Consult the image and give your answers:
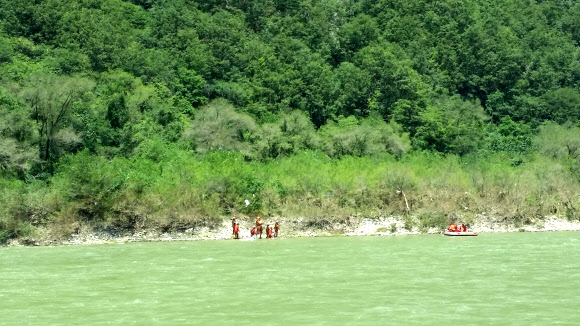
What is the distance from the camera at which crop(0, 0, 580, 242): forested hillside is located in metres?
45.8

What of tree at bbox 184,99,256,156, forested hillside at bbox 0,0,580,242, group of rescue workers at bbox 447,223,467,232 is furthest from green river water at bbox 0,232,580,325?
tree at bbox 184,99,256,156

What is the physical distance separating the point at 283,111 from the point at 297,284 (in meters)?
42.9

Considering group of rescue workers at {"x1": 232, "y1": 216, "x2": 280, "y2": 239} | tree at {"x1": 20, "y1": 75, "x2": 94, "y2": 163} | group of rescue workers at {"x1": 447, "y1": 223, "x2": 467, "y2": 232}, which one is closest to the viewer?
group of rescue workers at {"x1": 232, "y1": 216, "x2": 280, "y2": 239}

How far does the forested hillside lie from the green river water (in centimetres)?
775

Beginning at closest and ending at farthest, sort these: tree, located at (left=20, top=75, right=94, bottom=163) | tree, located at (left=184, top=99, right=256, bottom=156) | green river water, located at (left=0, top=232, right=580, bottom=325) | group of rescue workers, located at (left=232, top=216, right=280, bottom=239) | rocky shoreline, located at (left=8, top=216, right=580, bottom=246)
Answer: green river water, located at (left=0, top=232, right=580, bottom=325), rocky shoreline, located at (left=8, top=216, right=580, bottom=246), group of rescue workers, located at (left=232, top=216, right=280, bottom=239), tree, located at (left=20, top=75, right=94, bottom=163), tree, located at (left=184, top=99, right=256, bottom=156)

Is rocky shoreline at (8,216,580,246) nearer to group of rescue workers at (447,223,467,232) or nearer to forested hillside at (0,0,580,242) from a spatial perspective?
forested hillside at (0,0,580,242)

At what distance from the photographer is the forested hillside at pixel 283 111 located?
45.8 meters

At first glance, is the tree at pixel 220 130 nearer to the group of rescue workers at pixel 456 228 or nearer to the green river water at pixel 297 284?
the group of rescue workers at pixel 456 228

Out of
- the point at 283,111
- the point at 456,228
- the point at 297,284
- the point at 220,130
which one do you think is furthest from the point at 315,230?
the point at 283,111

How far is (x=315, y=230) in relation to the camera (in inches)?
1791

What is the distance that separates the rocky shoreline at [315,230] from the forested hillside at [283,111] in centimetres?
60

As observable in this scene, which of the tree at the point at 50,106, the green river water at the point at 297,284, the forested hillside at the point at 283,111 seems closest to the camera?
the green river water at the point at 297,284

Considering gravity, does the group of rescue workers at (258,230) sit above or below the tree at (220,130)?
below

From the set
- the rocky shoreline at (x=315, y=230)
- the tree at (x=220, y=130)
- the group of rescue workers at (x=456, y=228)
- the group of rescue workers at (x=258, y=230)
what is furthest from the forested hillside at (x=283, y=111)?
the group of rescue workers at (x=456, y=228)
